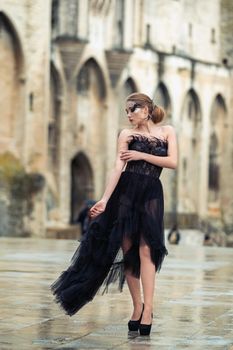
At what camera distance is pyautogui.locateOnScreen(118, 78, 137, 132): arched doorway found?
55.0 metres

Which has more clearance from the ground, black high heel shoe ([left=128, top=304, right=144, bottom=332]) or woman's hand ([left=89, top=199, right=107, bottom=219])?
woman's hand ([left=89, top=199, right=107, bottom=219])

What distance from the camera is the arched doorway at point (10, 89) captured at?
126ft

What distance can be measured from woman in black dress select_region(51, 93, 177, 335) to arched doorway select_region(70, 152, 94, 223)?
1643 inches

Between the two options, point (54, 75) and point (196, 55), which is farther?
point (196, 55)

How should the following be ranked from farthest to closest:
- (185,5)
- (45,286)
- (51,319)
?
1. (185,5)
2. (45,286)
3. (51,319)

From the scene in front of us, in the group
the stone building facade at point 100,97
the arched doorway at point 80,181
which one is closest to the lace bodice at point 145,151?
the stone building facade at point 100,97

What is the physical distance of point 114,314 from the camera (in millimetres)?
11781

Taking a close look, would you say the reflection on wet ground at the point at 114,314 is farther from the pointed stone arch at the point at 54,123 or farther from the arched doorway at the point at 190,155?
the arched doorway at the point at 190,155

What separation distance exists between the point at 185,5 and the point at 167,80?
20.3 feet

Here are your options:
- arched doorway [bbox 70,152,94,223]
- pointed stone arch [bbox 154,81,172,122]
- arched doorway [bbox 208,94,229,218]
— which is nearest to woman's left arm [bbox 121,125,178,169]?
arched doorway [bbox 70,152,94,223]

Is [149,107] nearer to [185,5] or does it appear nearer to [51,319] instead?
[51,319]

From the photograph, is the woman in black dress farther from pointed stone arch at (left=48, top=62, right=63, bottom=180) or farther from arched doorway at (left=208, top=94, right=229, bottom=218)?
arched doorway at (left=208, top=94, right=229, bottom=218)

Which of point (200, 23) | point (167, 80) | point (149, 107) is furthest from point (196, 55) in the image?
point (149, 107)

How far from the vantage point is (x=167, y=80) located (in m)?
59.2
